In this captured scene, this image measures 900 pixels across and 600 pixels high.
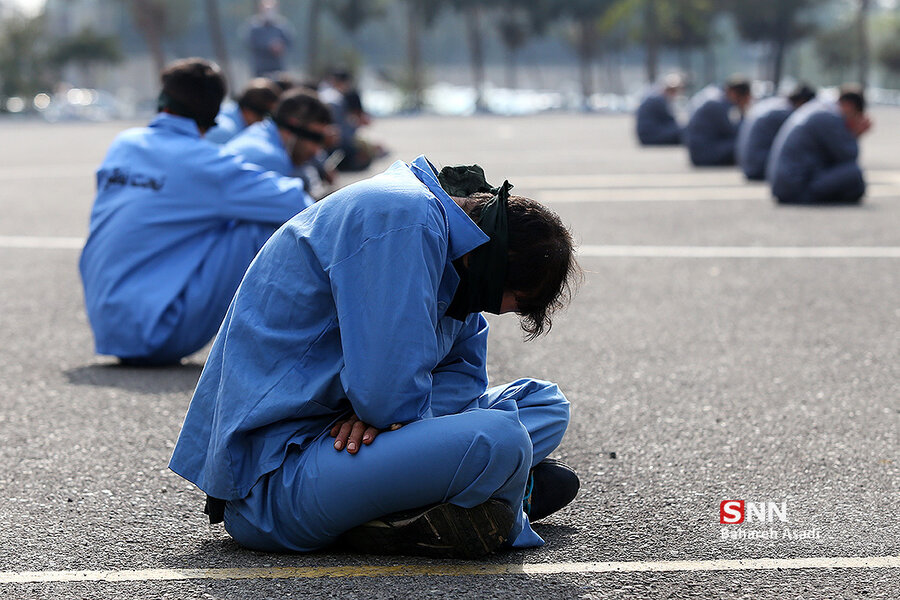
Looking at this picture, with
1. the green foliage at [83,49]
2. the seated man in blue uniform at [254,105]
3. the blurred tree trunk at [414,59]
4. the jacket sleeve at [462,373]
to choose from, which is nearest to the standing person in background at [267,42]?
the seated man in blue uniform at [254,105]

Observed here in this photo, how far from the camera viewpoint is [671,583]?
316 cm

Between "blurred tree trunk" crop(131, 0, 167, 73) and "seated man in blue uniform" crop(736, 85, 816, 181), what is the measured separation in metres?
43.6

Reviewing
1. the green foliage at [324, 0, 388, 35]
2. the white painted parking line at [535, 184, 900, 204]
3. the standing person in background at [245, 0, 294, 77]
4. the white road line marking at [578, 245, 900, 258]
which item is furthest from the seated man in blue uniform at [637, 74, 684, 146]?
the green foliage at [324, 0, 388, 35]

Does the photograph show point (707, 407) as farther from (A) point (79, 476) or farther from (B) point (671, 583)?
(A) point (79, 476)

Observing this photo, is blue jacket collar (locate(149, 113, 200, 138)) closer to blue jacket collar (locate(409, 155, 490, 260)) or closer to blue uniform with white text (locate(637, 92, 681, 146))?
blue jacket collar (locate(409, 155, 490, 260))

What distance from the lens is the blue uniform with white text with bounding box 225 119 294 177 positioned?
692 centimetres

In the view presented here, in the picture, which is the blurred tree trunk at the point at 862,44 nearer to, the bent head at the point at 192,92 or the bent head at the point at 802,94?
the bent head at the point at 802,94

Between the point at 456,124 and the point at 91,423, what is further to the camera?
the point at 456,124

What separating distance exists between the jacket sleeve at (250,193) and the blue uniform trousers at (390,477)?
2.72m

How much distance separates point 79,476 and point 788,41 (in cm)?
6167

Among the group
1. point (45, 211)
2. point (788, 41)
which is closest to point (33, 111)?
point (788, 41)

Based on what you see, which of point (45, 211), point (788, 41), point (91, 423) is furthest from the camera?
point (788, 41)

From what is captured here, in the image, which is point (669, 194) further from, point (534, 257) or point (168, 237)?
point (534, 257)

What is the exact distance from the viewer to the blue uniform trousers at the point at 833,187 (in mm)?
12602
